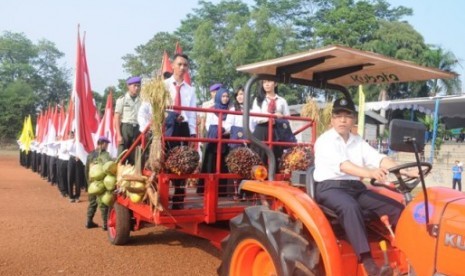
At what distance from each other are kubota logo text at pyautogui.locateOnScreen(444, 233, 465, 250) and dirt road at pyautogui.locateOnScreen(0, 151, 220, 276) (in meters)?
2.90

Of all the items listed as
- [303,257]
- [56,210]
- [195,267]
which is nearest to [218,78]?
[56,210]

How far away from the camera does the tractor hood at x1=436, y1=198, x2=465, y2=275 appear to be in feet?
7.65

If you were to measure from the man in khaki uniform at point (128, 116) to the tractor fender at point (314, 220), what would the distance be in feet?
12.7

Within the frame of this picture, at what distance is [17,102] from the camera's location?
49844 mm

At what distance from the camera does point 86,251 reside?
560cm

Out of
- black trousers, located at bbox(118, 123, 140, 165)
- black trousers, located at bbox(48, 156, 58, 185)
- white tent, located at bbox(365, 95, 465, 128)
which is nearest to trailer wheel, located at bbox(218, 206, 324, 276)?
black trousers, located at bbox(118, 123, 140, 165)

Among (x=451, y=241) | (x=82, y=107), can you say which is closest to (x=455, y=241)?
(x=451, y=241)

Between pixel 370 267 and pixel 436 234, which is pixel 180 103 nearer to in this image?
pixel 370 267

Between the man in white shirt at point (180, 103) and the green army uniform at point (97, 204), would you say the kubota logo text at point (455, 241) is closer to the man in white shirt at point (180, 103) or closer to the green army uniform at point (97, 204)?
the man in white shirt at point (180, 103)

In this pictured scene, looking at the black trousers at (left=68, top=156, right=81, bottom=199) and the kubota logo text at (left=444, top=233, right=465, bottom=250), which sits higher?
the kubota logo text at (left=444, top=233, right=465, bottom=250)

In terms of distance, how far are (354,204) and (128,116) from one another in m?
4.64

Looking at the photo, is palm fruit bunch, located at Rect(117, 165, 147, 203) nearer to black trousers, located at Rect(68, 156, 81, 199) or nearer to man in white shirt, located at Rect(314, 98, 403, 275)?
man in white shirt, located at Rect(314, 98, 403, 275)

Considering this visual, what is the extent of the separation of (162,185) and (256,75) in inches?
61.1

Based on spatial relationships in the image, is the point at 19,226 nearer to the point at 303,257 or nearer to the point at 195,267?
the point at 195,267
